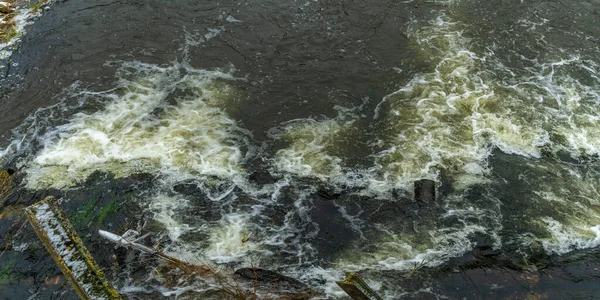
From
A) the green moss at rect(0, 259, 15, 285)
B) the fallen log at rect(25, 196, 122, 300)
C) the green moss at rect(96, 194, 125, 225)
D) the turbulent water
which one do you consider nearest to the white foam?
the turbulent water

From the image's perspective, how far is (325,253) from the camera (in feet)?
24.2

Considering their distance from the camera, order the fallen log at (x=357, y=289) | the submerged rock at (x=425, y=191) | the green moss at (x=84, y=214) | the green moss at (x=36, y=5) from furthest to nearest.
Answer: the green moss at (x=36, y=5)
the submerged rock at (x=425, y=191)
the green moss at (x=84, y=214)
the fallen log at (x=357, y=289)

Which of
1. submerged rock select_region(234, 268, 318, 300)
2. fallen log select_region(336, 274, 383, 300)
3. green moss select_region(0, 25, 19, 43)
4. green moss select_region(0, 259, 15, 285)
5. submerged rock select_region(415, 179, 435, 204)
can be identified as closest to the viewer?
fallen log select_region(336, 274, 383, 300)

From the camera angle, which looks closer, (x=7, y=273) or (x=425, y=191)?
(x=7, y=273)

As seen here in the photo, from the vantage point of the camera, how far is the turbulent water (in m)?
7.49

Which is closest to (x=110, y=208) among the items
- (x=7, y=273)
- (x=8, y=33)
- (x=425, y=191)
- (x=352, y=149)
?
(x=7, y=273)

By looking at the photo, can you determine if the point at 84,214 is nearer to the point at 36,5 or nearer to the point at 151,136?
the point at 151,136

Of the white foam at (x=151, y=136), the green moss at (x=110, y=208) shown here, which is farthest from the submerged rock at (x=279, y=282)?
the green moss at (x=110, y=208)

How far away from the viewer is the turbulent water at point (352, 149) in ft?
24.6

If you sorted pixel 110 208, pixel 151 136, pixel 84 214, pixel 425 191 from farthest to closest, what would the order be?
1. pixel 151 136
2. pixel 425 191
3. pixel 110 208
4. pixel 84 214

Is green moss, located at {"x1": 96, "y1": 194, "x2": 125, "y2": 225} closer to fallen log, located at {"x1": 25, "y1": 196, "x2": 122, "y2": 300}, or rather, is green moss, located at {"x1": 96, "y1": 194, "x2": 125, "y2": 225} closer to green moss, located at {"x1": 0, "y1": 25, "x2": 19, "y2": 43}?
fallen log, located at {"x1": 25, "y1": 196, "x2": 122, "y2": 300}

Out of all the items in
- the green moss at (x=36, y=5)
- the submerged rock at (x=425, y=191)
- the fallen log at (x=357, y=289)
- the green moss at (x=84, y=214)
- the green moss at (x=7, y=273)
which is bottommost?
the green moss at (x=7, y=273)

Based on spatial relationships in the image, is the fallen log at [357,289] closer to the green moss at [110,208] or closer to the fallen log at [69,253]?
the fallen log at [69,253]

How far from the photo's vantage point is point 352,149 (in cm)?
907
